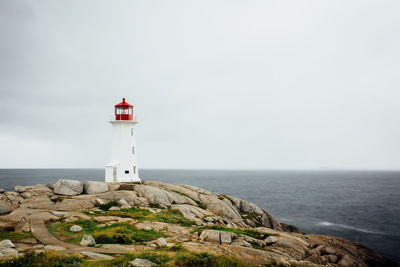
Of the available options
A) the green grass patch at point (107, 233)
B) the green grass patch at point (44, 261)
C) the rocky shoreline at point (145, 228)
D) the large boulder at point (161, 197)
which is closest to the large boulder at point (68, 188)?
the rocky shoreline at point (145, 228)

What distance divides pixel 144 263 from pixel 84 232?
787 centimetres

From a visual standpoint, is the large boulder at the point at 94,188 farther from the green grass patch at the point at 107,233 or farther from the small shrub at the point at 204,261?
the small shrub at the point at 204,261

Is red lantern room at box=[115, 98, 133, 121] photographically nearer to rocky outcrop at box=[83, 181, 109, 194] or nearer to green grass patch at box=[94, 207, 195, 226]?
rocky outcrop at box=[83, 181, 109, 194]

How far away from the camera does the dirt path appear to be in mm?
13273

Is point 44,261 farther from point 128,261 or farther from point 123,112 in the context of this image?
point 123,112

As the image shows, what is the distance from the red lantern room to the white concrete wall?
2.09ft

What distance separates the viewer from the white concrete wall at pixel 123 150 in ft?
116

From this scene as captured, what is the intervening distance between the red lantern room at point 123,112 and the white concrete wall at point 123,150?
0.64m

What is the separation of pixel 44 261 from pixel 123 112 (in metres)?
28.6

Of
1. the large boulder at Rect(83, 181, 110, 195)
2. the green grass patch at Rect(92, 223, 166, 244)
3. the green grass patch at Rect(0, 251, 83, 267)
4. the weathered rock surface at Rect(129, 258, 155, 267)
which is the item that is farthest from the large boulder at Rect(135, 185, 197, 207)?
the green grass patch at Rect(0, 251, 83, 267)

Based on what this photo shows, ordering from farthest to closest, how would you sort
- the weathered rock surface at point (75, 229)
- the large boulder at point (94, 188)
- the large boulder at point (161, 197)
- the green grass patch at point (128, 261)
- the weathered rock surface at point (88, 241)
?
the large boulder at point (94, 188)
the large boulder at point (161, 197)
the weathered rock surface at point (75, 229)
the weathered rock surface at point (88, 241)
the green grass patch at point (128, 261)

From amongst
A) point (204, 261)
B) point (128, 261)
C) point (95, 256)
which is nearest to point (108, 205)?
point (95, 256)

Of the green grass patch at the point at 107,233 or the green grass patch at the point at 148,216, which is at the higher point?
the green grass patch at the point at 107,233

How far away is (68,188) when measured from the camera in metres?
27.5
